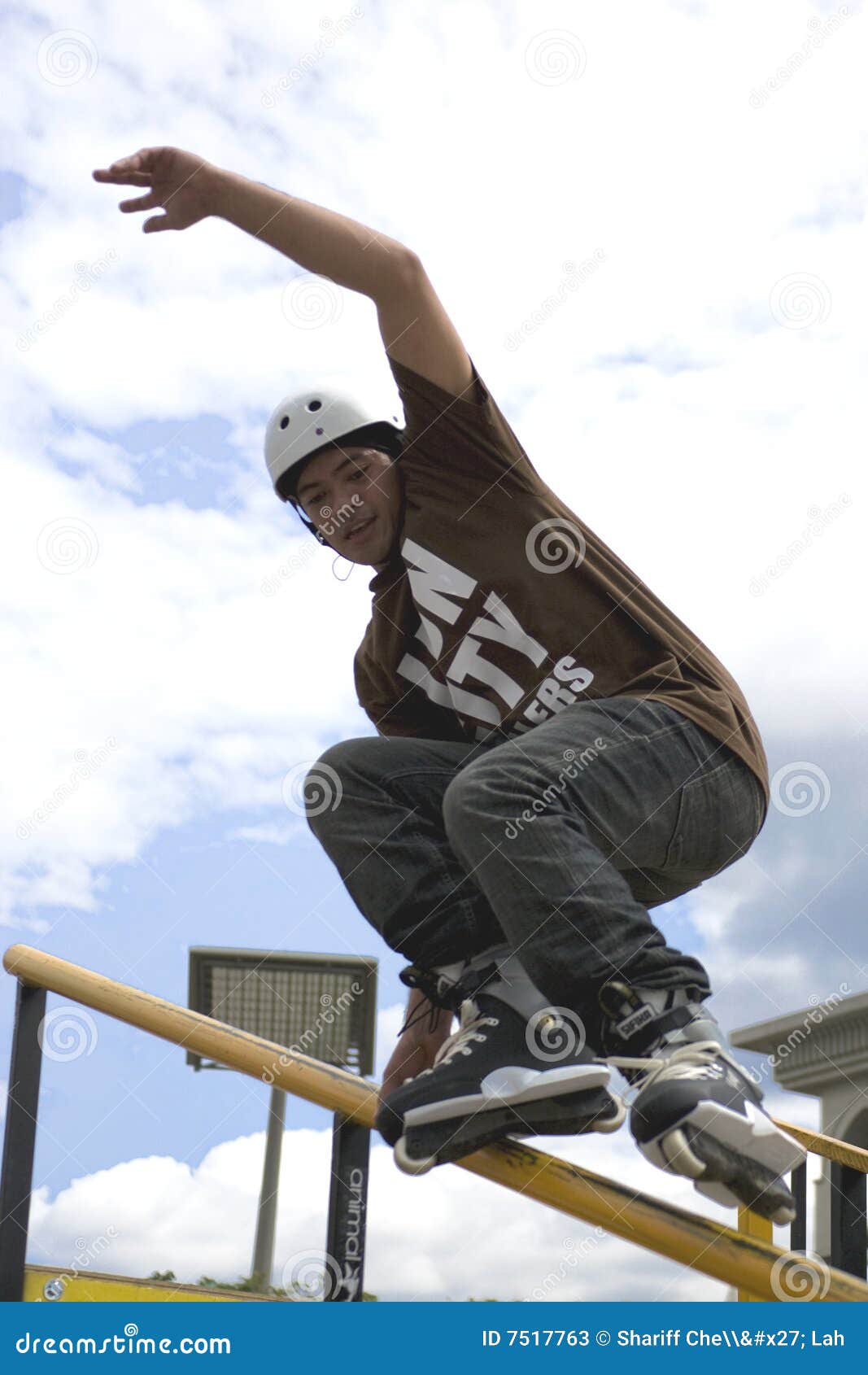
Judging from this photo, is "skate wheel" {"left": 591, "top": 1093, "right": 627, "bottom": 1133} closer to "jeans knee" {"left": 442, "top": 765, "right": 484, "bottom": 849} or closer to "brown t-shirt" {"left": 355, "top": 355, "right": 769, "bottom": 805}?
"jeans knee" {"left": 442, "top": 765, "right": 484, "bottom": 849}

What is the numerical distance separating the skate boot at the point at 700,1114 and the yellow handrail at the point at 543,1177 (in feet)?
0.52

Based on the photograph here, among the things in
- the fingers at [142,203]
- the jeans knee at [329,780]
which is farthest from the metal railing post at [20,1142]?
the fingers at [142,203]

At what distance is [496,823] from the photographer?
269cm

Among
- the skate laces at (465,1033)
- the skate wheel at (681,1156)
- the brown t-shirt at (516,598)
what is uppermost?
the brown t-shirt at (516,598)

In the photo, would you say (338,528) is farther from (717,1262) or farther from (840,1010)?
(840,1010)

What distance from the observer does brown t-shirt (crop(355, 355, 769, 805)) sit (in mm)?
3102

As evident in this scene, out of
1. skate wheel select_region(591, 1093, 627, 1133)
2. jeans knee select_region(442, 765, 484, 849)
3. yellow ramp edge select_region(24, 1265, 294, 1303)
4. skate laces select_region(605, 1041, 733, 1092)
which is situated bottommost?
yellow ramp edge select_region(24, 1265, 294, 1303)

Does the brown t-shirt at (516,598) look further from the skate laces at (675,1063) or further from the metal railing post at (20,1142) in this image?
the metal railing post at (20,1142)

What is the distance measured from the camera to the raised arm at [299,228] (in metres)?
2.74

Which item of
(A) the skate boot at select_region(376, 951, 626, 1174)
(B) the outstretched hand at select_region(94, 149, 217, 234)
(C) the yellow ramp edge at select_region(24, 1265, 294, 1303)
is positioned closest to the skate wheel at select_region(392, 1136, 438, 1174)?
(A) the skate boot at select_region(376, 951, 626, 1174)

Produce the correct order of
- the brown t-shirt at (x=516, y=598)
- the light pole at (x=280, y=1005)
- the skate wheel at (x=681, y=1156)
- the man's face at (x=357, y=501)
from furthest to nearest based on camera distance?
the light pole at (x=280, y=1005) < the man's face at (x=357, y=501) < the brown t-shirt at (x=516, y=598) < the skate wheel at (x=681, y=1156)
